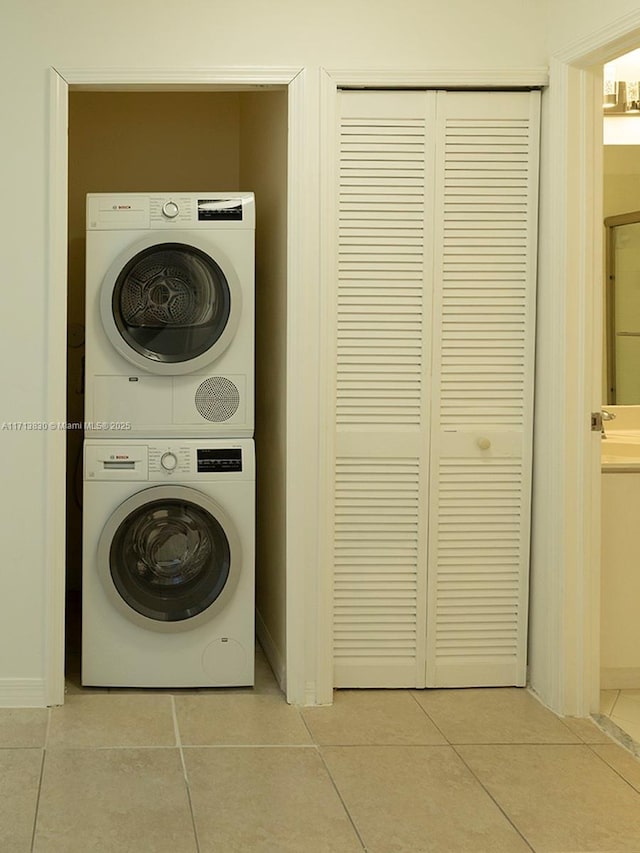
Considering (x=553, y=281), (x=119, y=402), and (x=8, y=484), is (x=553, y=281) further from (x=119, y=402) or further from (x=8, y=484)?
(x=8, y=484)

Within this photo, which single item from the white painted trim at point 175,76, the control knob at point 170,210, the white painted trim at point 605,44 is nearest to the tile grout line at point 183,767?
the control knob at point 170,210

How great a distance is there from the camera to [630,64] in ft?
13.8

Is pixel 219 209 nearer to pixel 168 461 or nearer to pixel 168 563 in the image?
pixel 168 461

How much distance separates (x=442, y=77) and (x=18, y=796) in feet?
8.34

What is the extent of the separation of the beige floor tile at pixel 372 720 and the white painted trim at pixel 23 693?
0.87m

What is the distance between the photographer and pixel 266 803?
2736 millimetres

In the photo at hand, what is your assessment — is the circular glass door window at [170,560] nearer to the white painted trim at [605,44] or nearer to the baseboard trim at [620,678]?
the baseboard trim at [620,678]

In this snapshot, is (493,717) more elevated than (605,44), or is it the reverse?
(605,44)

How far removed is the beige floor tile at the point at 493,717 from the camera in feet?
10.6

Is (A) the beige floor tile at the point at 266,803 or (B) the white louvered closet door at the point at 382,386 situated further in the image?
(B) the white louvered closet door at the point at 382,386

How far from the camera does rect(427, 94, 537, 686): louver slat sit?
11.6 feet

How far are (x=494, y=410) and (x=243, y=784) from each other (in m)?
1.52

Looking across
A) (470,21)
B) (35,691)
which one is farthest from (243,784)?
(470,21)

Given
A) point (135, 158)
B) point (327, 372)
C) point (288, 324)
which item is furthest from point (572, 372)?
point (135, 158)
